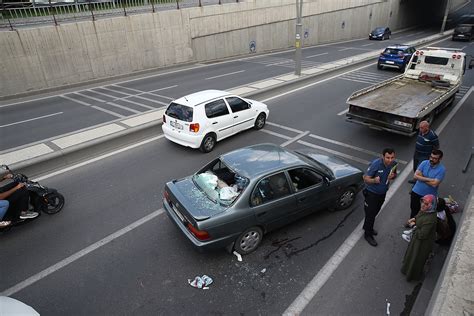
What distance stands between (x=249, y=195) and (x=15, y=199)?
174 inches

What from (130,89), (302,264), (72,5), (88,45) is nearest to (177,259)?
(302,264)

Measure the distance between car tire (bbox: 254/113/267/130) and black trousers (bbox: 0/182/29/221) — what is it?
7027 millimetres

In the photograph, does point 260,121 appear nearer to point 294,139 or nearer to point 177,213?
point 294,139

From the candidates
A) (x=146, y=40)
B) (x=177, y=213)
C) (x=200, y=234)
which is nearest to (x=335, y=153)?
(x=177, y=213)

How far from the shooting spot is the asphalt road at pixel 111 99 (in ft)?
37.8

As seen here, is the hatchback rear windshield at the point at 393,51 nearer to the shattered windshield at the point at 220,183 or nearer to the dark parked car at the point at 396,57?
the dark parked car at the point at 396,57

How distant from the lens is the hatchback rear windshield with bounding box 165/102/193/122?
8.91 m

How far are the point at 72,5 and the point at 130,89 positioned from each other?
730cm

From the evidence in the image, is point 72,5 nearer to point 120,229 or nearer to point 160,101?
point 160,101

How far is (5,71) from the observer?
15.6 m

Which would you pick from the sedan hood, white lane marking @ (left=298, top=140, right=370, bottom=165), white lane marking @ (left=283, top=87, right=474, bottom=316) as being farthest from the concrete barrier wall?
white lane marking @ (left=283, top=87, right=474, bottom=316)

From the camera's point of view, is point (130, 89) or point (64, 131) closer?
point (64, 131)

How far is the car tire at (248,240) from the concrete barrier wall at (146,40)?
652 inches

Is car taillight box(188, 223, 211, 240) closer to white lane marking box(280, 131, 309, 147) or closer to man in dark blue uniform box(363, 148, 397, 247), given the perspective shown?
man in dark blue uniform box(363, 148, 397, 247)
